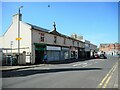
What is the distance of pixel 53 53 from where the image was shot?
4381cm

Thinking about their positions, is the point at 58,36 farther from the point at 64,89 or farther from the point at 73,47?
the point at 64,89

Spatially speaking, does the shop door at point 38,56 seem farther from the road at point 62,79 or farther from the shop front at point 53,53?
the road at point 62,79

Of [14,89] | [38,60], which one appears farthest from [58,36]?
[14,89]

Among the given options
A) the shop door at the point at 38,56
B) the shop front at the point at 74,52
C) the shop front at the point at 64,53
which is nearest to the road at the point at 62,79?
the shop door at the point at 38,56

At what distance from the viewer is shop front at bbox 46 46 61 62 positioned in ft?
134

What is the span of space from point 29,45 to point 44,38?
213 inches

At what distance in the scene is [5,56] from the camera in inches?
1257

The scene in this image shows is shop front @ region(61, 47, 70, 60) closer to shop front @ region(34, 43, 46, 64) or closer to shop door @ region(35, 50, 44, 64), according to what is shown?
shop front @ region(34, 43, 46, 64)

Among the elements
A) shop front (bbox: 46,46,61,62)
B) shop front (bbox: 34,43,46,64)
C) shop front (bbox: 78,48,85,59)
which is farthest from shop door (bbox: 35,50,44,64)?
shop front (bbox: 78,48,85,59)

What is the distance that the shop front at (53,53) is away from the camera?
40.9 m

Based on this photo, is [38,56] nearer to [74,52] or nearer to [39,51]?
[39,51]

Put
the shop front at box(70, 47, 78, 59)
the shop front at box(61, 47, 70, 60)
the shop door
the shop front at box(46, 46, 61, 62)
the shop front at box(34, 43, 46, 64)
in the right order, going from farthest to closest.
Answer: the shop front at box(70, 47, 78, 59) → the shop front at box(61, 47, 70, 60) → the shop front at box(46, 46, 61, 62) → the shop door → the shop front at box(34, 43, 46, 64)

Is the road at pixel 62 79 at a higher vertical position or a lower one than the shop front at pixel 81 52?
lower

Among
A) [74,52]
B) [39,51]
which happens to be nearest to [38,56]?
[39,51]
